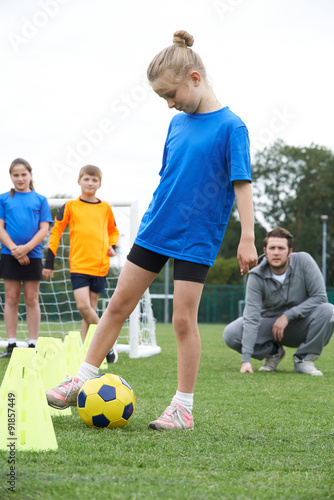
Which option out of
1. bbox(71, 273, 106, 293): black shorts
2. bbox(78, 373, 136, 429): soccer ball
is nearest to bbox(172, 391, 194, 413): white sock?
bbox(78, 373, 136, 429): soccer ball

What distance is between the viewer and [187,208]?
9.55 feet

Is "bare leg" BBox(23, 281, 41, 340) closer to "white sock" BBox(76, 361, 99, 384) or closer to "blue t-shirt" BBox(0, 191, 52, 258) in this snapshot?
"blue t-shirt" BBox(0, 191, 52, 258)

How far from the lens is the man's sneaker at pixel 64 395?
9.50 ft

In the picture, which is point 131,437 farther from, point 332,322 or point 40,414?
point 332,322

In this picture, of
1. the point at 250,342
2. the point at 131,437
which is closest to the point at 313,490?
the point at 131,437

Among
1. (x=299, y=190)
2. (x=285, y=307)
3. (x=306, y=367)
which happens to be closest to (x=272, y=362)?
(x=306, y=367)

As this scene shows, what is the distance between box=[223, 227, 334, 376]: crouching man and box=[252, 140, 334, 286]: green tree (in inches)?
1298

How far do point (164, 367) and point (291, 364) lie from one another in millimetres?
1645

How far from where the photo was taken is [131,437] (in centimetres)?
262

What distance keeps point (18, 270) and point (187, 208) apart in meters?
3.86

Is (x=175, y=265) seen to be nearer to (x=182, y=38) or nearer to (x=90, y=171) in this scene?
(x=182, y=38)

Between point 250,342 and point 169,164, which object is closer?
point 169,164

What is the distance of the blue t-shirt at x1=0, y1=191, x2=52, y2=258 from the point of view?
6.46 metres

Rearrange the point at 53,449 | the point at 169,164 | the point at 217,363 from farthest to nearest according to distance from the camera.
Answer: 1. the point at 217,363
2. the point at 169,164
3. the point at 53,449
